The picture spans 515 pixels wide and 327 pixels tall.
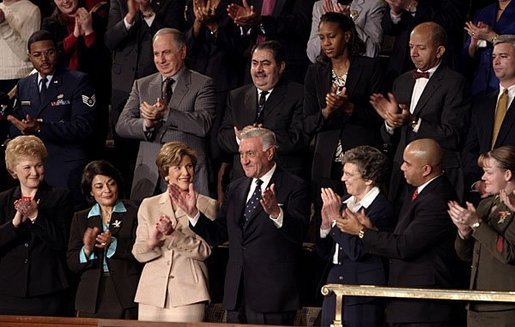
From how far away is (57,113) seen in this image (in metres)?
8.76

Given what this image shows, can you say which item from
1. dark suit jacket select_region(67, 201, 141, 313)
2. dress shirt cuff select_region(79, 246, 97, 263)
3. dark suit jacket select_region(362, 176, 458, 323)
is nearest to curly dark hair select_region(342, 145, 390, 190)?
dark suit jacket select_region(362, 176, 458, 323)

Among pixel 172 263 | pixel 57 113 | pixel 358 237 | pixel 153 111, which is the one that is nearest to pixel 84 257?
pixel 172 263

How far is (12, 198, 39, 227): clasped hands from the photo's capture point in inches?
303

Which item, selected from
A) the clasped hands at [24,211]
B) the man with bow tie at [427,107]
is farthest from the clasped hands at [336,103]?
the clasped hands at [24,211]

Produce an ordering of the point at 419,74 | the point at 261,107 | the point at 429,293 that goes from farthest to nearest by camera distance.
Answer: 1. the point at 261,107
2. the point at 419,74
3. the point at 429,293

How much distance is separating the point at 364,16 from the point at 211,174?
1540mm

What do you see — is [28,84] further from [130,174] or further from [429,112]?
[429,112]

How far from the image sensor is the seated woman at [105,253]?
25.1 ft

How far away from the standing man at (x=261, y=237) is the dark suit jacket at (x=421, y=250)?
576 millimetres

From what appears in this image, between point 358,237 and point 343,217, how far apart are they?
13 centimetres

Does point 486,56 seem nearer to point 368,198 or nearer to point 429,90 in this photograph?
point 429,90

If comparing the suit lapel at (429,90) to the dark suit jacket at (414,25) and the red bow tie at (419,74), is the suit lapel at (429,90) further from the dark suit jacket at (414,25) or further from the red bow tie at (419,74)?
the dark suit jacket at (414,25)

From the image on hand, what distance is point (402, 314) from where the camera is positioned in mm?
6941

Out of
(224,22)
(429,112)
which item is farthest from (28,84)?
(429,112)
